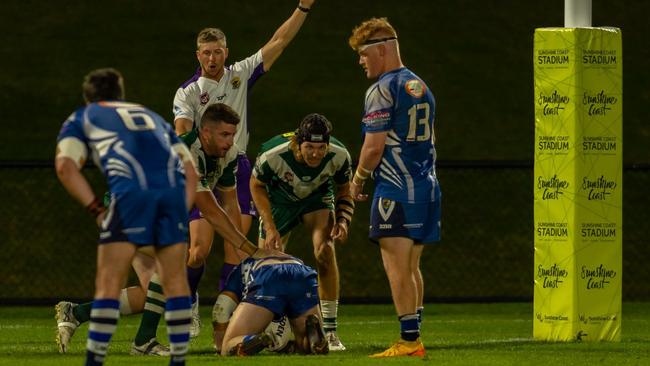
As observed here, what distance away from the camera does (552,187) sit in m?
11.6

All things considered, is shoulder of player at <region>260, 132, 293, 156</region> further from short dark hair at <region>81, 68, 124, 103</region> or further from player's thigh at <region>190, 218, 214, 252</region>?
short dark hair at <region>81, 68, 124, 103</region>

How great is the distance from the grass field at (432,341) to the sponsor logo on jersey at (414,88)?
1.79 meters

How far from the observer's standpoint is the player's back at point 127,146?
7977mm

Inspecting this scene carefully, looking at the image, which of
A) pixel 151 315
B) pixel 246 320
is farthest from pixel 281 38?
pixel 246 320

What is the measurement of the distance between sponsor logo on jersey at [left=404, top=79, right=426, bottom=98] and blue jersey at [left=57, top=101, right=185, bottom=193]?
8.34 ft

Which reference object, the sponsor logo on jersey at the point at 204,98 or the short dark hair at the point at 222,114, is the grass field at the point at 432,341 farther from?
the sponsor logo on jersey at the point at 204,98

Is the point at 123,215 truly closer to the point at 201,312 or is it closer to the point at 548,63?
the point at 548,63

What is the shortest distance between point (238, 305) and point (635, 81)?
17228 millimetres

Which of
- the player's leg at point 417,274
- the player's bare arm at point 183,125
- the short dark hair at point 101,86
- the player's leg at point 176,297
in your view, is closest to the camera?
the player's leg at point 176,297

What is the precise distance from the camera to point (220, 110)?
10164 mm

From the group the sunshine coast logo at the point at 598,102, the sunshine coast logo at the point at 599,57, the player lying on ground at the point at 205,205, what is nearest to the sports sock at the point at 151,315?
the player lying on ground at the point at 205,205

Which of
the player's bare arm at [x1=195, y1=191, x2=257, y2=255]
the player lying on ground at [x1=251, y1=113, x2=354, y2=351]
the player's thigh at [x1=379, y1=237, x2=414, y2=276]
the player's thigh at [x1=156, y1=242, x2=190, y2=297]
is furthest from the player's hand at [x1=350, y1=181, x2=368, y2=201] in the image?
the player's thigh at [x1=156, y1=242, x2=190, y2=297]

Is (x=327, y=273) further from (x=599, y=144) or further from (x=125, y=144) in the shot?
(x=125, y=144)

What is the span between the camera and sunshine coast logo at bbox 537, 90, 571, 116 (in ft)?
37.7
